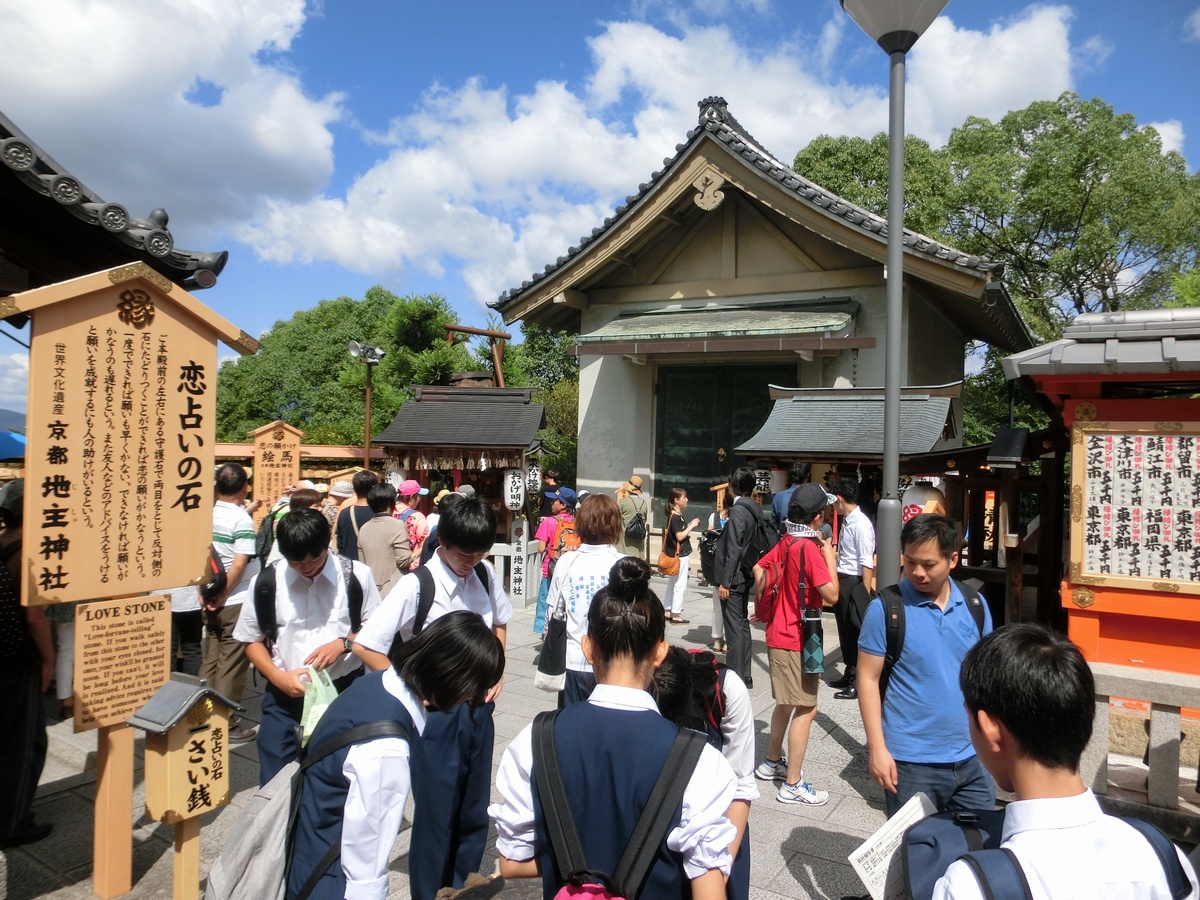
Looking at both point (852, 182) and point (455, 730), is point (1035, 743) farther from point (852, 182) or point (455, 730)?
point (852, 182)

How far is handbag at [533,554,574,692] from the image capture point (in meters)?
4.31

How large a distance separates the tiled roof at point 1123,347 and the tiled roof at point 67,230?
5219mm

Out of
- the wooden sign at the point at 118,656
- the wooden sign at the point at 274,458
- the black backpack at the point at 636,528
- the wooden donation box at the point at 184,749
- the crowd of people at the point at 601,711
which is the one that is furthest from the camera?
the wooden sign at the point at 274,458

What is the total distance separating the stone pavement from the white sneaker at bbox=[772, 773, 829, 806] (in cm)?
4

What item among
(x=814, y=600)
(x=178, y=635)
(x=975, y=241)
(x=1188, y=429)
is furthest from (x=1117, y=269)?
(x=178, y=635)

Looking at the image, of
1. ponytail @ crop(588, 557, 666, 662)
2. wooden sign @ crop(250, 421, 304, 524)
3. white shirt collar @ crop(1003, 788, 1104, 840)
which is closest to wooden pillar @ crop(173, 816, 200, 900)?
ponytail @ crop(588, 557, 666, 662)

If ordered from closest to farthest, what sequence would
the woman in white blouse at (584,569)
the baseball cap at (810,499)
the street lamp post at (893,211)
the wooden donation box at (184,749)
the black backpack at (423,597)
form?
1. the wooden donation box at (184,749)
2. the black backpack at (423,597)
3. the woman in white blouse at (584,569)
4. the street lamp post at (893,211)
5. the baseball cap at (810,499)

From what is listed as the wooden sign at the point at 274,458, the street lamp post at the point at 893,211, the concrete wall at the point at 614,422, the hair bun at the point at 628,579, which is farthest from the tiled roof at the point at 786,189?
the hair bun at the point at 628,579

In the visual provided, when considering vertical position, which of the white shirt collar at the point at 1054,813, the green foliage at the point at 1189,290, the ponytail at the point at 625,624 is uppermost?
the green foliage at the point at 1189,290

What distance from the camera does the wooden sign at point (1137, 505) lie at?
15.1 ft

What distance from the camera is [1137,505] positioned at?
15.4 feet

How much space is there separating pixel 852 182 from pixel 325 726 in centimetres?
2133

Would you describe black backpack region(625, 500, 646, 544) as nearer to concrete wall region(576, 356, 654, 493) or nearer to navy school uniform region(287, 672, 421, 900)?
concrete wall region(576, 356, 654, 493)

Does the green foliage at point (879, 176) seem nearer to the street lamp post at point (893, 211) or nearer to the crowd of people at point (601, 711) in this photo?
the street lamp post at point (893, 211)
